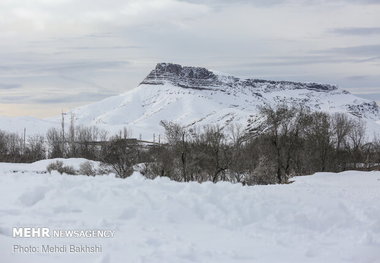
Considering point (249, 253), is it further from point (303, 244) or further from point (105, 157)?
point (105, 157)

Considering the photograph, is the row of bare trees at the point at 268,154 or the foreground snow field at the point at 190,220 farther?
the row of bare trees at the point at 268,154

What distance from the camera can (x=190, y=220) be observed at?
10.5 metres

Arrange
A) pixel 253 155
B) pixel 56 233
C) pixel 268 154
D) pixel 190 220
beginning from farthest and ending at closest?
pixel 253 155, pixel 268 154, pixel 190 220, pixel 56 233

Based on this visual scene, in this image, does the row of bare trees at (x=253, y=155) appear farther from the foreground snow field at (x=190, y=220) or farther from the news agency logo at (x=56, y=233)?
the news agency logo at (x=56, y=233)

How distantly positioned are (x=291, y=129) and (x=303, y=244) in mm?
42064

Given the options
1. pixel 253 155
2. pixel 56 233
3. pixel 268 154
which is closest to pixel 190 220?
pixel 56 233

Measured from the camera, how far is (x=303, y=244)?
369 inches

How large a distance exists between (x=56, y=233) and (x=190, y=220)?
2948 millimetres

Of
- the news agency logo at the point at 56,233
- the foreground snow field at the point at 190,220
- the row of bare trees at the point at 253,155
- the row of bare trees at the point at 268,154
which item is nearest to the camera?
the foreground snow field at the point at 190,220

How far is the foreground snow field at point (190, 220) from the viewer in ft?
27.0

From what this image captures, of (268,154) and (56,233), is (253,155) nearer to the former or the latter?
(268,154)

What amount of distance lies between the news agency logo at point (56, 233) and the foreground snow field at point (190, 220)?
0.15 metres

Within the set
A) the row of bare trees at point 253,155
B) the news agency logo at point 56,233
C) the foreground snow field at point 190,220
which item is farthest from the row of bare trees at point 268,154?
the news agency logo at point 56,233

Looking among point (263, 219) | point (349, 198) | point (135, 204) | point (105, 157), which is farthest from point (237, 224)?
point (105, 157)
